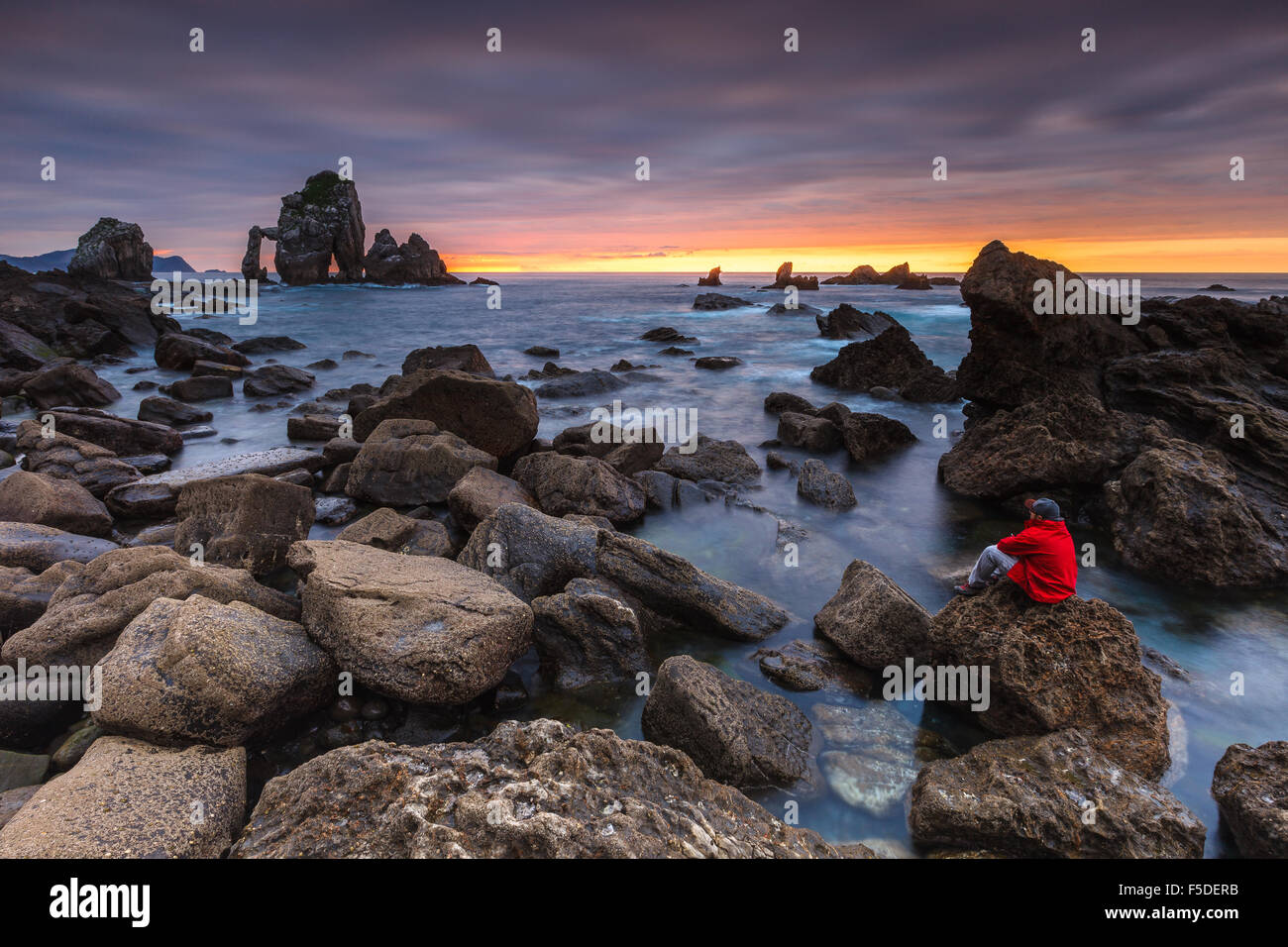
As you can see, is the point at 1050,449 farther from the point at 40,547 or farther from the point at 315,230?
the point at 315,230

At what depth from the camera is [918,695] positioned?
21.3ft

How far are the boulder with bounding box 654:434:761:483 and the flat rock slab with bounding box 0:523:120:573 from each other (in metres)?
9.34

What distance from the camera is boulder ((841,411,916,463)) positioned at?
15.5 meters

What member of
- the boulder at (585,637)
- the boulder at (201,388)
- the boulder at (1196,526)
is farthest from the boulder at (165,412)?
the boulder at (1196,526)

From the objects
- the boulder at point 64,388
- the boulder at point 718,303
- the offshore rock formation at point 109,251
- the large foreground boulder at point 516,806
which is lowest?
the large foreground boulder at point 516,806

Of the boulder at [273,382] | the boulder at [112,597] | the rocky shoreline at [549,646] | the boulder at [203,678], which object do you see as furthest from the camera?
the boulder at [273,382]

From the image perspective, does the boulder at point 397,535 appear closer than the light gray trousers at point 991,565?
No

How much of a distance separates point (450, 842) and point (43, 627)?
517 centimetres

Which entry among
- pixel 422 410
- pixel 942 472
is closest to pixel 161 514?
pixel 422 410

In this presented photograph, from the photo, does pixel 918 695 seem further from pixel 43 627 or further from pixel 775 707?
pixel 43 627

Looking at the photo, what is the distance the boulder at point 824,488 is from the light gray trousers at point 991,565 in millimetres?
5423

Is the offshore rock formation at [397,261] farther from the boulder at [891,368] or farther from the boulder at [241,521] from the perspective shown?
the boulder at [241,521]

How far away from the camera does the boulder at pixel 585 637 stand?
663 centimetres

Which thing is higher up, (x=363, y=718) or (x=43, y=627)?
(x=43, y=627)
